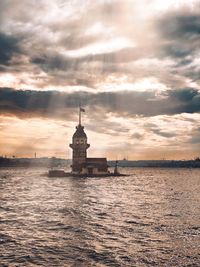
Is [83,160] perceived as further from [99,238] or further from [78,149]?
[99,238]

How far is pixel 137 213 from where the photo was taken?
1523 inches

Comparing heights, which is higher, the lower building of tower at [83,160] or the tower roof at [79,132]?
the tower roof at [79,132]

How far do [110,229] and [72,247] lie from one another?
636 cm

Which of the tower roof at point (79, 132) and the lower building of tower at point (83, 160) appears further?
the tower roof at point (79, 132)

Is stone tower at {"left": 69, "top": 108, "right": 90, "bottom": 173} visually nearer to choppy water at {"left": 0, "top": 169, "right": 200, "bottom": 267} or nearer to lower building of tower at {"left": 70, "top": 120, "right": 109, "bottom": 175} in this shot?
lower building of tower at {"left": 70, "top": 120, "right": 109, "bottom": 175}

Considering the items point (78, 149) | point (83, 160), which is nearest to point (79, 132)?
point (78, 149)

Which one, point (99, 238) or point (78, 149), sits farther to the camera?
point (78, 149)

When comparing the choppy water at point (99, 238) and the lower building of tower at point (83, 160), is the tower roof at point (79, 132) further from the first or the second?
the choppy water at point (99, 238)

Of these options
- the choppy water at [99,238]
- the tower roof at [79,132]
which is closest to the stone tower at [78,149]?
the tower roof at [79,132]

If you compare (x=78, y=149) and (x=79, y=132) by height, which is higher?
(x=79, y=132)

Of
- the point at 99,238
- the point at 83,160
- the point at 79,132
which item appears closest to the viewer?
the point at 99,238

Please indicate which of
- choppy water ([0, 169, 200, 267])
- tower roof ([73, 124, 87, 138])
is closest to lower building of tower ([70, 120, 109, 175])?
tower roof ([73, 124, 87, 138])

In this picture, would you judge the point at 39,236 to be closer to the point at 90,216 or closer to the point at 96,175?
the point at 90,216

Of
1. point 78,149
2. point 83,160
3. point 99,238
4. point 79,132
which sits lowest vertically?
point 99,238
